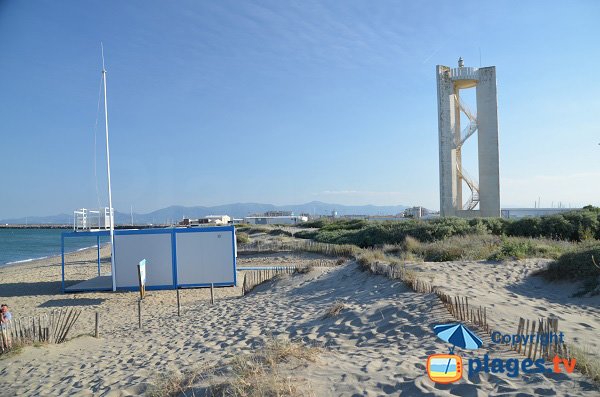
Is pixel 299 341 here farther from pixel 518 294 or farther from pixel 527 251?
pixel 527 251

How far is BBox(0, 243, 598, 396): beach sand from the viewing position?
4645 mm

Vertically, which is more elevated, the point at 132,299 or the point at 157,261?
the point at 157,261

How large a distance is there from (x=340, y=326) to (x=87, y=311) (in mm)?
10123

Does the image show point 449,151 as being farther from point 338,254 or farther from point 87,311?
point 87,311

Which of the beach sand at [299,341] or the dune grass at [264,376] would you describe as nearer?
the dune grass at [264,376]

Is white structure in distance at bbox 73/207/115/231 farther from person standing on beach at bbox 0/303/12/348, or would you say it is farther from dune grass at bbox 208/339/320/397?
dune grass at bbox 208/339/320/397

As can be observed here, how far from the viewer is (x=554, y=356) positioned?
15.5ft

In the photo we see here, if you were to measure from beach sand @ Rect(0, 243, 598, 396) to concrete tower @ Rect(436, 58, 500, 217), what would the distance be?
20.0 m

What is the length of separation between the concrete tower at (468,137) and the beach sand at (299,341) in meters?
20.0

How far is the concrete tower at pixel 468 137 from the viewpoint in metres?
31.7

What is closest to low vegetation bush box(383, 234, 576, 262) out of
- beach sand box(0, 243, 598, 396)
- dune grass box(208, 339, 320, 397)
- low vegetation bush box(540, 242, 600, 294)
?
beach sand box(0, 243, 598, 396)

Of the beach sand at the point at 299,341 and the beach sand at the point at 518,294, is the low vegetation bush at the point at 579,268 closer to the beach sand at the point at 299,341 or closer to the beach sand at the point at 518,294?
the beach sand at the point at 518,294

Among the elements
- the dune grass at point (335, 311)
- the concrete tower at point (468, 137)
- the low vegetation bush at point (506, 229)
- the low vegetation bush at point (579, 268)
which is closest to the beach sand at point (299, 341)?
the dune grass at point (335, 311)

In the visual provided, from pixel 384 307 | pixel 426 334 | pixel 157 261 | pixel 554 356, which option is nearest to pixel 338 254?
pixel 157 261
